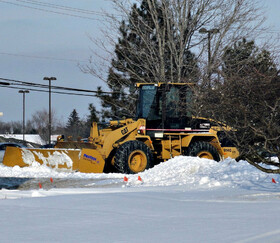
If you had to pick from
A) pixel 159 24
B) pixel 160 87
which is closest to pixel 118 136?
pixel 160 87

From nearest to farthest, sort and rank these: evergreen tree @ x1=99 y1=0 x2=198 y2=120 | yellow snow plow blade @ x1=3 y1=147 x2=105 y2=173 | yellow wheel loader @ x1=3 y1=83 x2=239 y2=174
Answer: yellow wheel loader @ x1=3 y1=83 x2=239 y2=174 < yellow snow plow blade @ x1=3 y1=147 x2=105 y2=173 < evergreen tree @ x1=99 y1=0 x2=198 y2=120

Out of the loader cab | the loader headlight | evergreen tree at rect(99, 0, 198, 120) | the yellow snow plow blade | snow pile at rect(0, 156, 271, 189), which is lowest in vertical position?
snow pile at rect(0, 156, 271, 189)

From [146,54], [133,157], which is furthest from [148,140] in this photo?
[146,54]

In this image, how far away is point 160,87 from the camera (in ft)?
66.0

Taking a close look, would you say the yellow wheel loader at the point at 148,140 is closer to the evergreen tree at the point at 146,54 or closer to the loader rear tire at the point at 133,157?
the loader rear tire at the point at 133,157

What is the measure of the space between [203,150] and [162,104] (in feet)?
8.61

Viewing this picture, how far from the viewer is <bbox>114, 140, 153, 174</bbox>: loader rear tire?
19781 mm

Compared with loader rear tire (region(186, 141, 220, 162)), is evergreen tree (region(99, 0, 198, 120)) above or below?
Answer: above

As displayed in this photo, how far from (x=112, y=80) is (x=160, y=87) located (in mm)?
13104

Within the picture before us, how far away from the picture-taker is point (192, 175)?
18562mm

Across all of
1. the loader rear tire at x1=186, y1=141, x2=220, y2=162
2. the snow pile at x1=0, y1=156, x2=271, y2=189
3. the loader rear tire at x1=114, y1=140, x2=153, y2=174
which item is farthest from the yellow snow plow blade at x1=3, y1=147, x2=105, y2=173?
the loader rear tire at x1=186, y1=141, x2=220, y2=162

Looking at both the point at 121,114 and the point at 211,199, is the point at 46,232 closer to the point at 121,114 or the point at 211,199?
the point at 211,199

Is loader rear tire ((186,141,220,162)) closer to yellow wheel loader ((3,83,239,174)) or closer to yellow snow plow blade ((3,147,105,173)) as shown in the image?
yellow wheel loader ((3,83,239,174))

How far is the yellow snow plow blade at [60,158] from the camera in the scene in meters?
20.2
